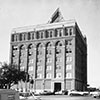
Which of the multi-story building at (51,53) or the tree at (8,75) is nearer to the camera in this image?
the tree at (8,75)

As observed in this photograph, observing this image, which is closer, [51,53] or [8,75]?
[8,75]

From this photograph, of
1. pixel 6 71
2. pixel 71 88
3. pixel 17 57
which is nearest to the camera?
pixel 6 71

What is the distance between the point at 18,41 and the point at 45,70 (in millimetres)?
16188

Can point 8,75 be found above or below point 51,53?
below

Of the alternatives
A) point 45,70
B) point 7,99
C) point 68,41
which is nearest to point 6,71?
point 45,70

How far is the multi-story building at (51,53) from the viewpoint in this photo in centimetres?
6994

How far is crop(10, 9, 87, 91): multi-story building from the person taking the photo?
69.9 metres

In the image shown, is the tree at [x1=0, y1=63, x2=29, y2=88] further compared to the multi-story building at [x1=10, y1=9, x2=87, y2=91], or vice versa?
the multi-story building at [x1=10, y1=9, x2=87, y2=91]

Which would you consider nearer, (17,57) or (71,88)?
(71,88)

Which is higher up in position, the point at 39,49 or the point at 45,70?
the point at 39,49

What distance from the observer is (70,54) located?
70625 mm

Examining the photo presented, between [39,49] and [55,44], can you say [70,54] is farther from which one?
[39,49]

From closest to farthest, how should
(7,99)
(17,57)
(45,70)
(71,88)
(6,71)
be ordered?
(7,99)
(6,71)
(71,88)
(45,70)
(17,57)

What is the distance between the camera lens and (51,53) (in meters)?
73.9
